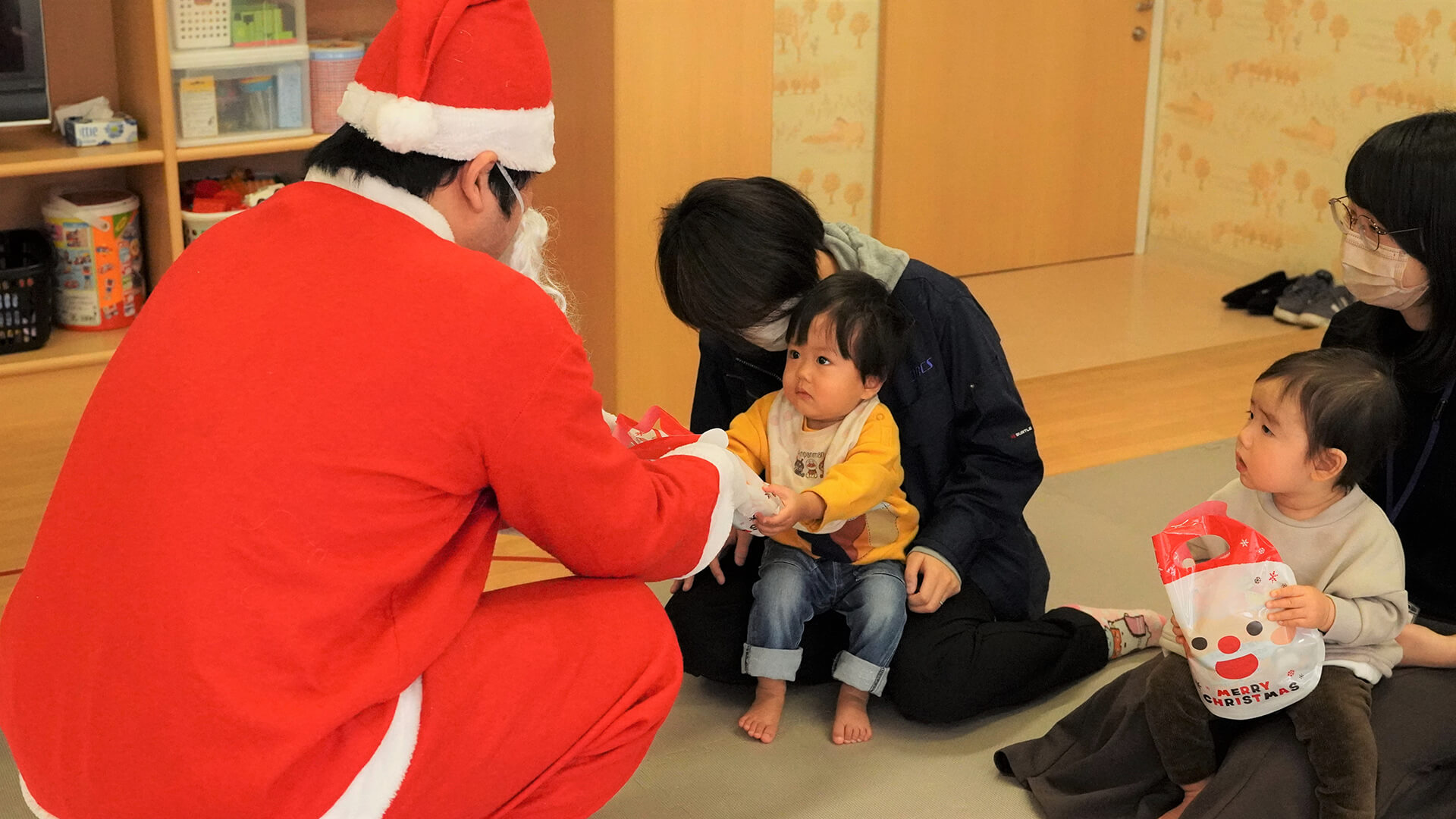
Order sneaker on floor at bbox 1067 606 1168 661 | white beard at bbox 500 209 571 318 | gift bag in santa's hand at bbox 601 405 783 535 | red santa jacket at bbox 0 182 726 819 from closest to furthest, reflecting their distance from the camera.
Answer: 1. red santa jacket at bbox 0 182 726 819
2. white beard at bbox 500 209 571 318
3. gift bag in santa's hand at bbox 601 405 783 535
4. sneaker on floor at bbox 1067 606 1168 661

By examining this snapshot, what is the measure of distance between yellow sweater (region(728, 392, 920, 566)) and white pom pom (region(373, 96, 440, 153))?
765 mm

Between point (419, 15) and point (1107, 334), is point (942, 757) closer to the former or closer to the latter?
point (419, 15)

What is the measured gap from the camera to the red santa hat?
4.76 feet

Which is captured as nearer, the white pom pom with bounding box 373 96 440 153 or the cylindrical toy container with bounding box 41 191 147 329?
the white pom pom with bounding box 373 96 440 153

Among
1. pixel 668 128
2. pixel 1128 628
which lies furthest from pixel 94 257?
pixel 1128 628

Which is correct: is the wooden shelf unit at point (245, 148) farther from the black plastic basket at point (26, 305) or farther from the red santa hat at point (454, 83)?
the red santa hat at point (454, 83)

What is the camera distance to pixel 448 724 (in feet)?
4.88

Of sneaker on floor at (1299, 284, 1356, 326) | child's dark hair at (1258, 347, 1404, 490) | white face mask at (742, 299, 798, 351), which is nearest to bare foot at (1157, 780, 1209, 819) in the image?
child's dark hair at (1258, 347, 1404, 490)

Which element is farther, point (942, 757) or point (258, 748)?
point (942, 757)

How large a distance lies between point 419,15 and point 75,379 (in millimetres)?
1600

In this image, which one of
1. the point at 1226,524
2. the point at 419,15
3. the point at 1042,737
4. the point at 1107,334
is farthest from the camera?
the point at 1107,334

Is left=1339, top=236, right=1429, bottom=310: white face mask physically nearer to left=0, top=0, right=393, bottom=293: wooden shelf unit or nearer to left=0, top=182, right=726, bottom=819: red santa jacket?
left=0, top=182, right=726, bottom=819: red santa jacket

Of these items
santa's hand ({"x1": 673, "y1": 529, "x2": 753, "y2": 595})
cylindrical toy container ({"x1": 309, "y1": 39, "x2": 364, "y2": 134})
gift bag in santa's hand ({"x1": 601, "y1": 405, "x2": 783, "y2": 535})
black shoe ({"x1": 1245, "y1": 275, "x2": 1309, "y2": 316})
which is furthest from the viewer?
black shoe ({"x1": 1245, "y1": 275, "x2": 1309, "y2": 316})

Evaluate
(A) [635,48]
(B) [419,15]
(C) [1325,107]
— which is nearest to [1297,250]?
(C) [1325,107]
